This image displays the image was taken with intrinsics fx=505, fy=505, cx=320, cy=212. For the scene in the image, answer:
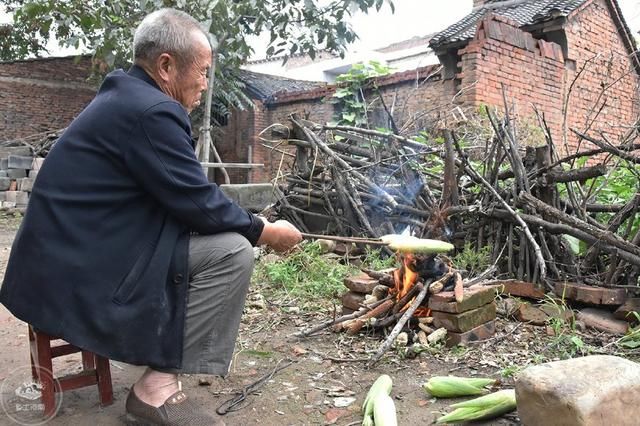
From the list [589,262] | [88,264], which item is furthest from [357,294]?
[88,264]

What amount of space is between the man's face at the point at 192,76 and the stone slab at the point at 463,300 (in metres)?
1.76

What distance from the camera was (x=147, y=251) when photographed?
5.95 ft

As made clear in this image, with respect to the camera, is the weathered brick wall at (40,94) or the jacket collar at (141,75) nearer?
the jacket collar at (141,75)

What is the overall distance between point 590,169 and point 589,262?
682 millimetres

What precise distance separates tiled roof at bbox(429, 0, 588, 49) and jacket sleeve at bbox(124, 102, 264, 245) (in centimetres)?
722

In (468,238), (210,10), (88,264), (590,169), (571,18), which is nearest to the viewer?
(88,264)

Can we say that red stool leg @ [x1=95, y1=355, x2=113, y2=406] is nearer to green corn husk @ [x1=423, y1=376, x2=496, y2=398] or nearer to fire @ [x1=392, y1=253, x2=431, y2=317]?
green corn husk @ [x1=423, y1=376, x2=496, y2=398]

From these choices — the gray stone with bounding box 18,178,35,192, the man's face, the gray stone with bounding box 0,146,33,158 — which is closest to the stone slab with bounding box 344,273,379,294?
the man's face

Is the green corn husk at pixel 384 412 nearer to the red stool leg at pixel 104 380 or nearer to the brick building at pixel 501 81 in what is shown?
the red stool leg at pixel 104 380

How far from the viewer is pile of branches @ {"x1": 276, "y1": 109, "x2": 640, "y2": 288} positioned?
334 cm

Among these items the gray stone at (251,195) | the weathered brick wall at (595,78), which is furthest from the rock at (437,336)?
the weathered brick wall at (595,78)

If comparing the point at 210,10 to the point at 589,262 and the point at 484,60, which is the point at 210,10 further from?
the point at 589,262

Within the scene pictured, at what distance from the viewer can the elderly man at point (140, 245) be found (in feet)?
5.82

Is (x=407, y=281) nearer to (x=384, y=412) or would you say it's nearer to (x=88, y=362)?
(x=384, y=412)
